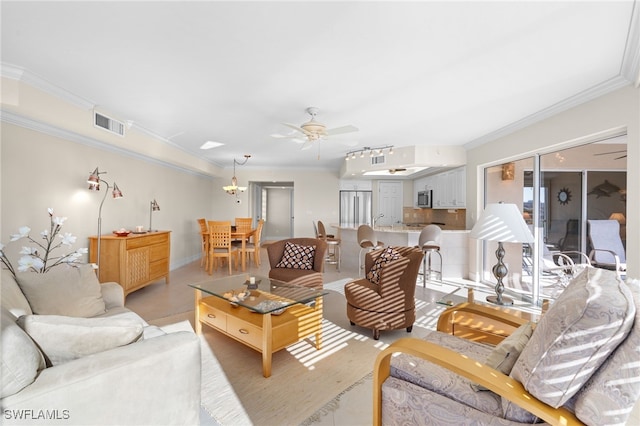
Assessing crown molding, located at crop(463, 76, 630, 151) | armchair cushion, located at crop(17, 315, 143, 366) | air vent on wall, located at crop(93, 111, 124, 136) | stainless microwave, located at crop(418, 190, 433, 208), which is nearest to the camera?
armchair cushion, located at crop(17, 315, 143, 366)

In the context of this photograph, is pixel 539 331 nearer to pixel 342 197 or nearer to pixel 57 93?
pixel 57 93

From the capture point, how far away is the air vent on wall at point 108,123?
3.57 meters

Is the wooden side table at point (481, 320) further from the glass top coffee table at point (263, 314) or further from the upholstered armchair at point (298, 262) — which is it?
the upholstered armchair at point (298, 262)

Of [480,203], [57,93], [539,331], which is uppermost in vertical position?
[57,93]

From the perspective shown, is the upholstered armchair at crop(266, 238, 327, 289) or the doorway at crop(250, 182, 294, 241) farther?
the doorway at crop(250, 182, 294, 241)

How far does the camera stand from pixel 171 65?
2512mm

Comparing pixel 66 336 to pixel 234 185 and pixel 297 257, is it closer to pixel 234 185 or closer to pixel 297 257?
pixel 297 257

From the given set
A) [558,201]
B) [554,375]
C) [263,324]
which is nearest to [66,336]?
[263,324]

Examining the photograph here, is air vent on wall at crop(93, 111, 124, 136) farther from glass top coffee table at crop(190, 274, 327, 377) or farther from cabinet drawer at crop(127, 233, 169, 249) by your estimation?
glass top coffee table at crop(190, 274, 327, 377)

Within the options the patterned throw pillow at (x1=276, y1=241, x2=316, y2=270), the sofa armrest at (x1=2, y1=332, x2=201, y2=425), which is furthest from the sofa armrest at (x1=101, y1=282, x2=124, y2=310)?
the patterned throw pillow at (x1=276, y1=241, x2=316, y2=270)

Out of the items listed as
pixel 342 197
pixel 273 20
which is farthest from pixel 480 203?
pixel 273 20

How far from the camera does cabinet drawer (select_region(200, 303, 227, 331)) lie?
8.64ft

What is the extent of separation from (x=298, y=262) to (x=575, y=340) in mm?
3285

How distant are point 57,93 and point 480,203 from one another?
20.3ft
